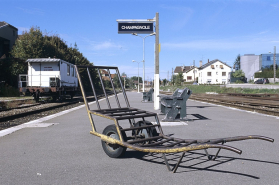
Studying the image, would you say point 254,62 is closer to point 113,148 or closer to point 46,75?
point 46,75

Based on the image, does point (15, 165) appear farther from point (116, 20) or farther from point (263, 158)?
Answer: point (116, 20)

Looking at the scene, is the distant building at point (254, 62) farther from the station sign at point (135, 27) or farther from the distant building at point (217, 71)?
the station sign at point (135, 27)

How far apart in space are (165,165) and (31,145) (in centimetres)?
309

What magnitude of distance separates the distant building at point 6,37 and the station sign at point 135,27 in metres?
33.6

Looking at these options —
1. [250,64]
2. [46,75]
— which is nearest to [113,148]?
[46,75]

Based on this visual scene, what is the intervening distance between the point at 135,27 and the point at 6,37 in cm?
3679

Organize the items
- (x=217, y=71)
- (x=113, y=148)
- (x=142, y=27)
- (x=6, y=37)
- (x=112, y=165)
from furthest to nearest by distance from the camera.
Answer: (x=217, y=71) < (x=6, y=37) < (x=142, y=27) < (x=113, y=148) < (x=112, y=165)

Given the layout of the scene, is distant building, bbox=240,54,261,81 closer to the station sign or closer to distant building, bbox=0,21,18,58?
distant building, bbox=0,21,18,58

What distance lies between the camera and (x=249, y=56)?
98.4 m

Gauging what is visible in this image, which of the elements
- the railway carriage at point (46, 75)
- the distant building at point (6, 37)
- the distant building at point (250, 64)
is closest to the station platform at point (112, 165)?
the railway carriage at point (46, 75)

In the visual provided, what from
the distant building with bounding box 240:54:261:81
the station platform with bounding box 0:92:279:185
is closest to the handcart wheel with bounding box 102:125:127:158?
the station platform with bounding box 0:92:279:185

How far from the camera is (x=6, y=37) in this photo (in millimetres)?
42375

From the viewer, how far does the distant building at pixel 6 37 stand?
134 feet

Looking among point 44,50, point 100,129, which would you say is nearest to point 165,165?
point 100,129
